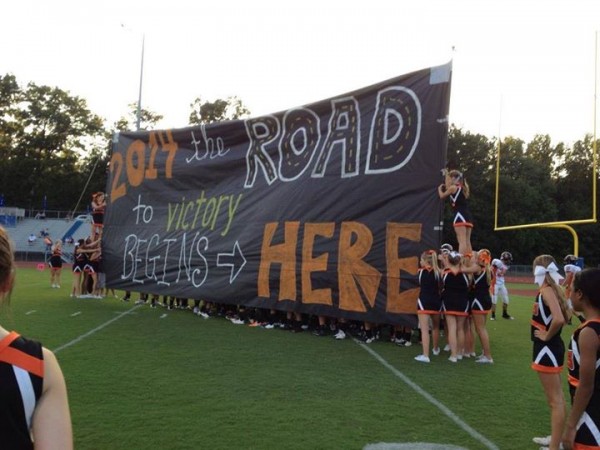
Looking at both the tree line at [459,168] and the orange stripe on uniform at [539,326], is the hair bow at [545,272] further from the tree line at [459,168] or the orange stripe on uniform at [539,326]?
the tree line at [459,168]

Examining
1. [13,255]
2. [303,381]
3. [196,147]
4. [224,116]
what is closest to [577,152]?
[224,116]

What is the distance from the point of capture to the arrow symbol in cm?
1106

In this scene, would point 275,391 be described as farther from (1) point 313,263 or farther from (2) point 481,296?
(1) point 313,263

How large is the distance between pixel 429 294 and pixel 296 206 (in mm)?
3449

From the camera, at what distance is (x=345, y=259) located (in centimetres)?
946

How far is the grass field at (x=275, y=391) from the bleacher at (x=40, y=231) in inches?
1119

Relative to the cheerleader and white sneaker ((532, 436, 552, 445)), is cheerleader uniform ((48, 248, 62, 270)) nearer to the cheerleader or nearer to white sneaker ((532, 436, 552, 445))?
the cheerleader

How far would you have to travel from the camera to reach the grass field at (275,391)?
4457 mm

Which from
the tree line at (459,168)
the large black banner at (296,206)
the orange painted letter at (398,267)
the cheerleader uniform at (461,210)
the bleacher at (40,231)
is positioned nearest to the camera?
the cheerleader uniform at (461,210)

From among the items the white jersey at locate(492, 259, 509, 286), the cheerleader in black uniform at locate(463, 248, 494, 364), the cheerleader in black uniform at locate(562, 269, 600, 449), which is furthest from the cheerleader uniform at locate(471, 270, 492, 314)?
the white jersey at locate(492, 259, 509, 286)

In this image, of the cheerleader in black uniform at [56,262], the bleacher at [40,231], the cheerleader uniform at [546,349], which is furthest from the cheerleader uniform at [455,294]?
the bleacher at [40,231]

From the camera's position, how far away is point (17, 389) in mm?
1302

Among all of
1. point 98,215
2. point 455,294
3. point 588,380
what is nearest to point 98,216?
point 98,215

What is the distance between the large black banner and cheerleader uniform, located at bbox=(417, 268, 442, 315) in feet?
1.78
